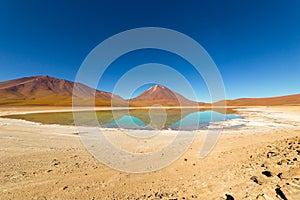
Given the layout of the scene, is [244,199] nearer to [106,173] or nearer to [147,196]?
[147,196]

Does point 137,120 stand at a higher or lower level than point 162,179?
higher

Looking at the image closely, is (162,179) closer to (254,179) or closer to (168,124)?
(254,179)

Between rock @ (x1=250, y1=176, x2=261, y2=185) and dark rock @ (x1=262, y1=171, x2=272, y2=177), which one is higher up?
dark rock @ (x1=262, y1=171, x2=272, y2=177)

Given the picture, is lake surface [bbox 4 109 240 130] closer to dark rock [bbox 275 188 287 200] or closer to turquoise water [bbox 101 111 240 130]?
turquoise water [bbox 101 111 240 130]

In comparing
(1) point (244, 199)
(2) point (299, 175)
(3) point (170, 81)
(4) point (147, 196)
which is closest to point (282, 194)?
(1) point (244, 199)

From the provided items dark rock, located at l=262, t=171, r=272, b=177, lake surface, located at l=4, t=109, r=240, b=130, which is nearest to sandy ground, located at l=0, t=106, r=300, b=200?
dark rock, located at l=262, t=171, r=272, b=177

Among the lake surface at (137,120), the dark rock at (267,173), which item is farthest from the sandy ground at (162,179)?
the lake surface at (137,120)

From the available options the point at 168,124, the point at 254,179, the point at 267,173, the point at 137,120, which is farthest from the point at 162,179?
the point at 137,120

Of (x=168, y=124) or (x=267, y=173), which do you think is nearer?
(x=267, y=173)

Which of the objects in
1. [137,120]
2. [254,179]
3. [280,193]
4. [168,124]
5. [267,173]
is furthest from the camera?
[137,120]

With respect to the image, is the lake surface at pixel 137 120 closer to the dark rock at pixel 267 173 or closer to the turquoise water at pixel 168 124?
the turquoise water at pixel 168 124

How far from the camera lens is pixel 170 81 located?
21562mm

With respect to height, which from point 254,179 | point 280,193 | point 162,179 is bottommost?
point 162,179

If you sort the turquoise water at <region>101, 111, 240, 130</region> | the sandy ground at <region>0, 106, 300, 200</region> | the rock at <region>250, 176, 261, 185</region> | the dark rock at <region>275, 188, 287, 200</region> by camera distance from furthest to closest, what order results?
the turquoise water at <region>101, 111, 240, 130</region>
the rock at <region>250, 176, 261, 185</region>
the sandy ground at <region>0, 106, 300, 200</region>
the dark rock at <region>275, 188, 287, 200</region>
